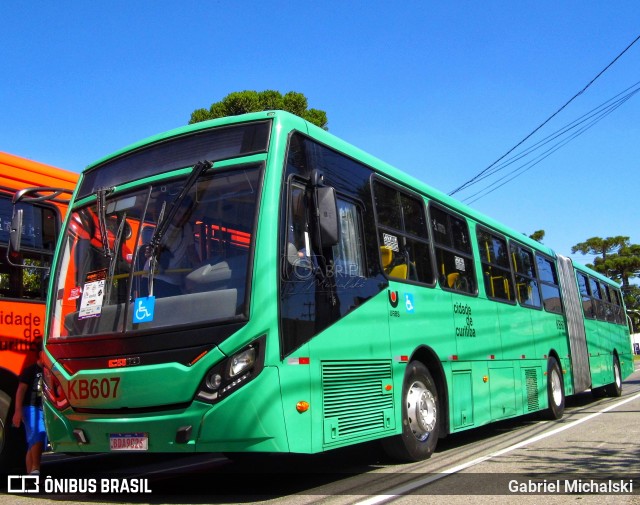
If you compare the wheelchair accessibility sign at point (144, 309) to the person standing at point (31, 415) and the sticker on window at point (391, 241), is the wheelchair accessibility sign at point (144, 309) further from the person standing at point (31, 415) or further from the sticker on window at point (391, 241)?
the sticker on window at point (391, 241)

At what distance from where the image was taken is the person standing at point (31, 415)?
6469 millimetres

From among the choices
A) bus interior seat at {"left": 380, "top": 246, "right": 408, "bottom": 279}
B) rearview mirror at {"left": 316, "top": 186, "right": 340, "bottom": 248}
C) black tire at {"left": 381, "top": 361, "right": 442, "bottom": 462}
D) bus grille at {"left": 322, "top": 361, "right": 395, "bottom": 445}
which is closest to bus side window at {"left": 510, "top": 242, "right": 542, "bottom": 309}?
black tire at {"left": 381, "top": 361, "right": 442, "bottom": 462}

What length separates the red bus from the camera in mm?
6480

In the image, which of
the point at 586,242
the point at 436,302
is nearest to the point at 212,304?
the point at 436,302

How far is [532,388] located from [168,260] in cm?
765

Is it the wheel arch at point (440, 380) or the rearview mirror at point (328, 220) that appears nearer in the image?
the rearview mirror at point (328, 220)

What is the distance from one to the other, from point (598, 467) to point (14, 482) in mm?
5648

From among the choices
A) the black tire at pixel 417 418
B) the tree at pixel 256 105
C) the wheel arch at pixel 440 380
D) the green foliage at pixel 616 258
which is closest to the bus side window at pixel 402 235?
the wheel arch at pixel 440 380

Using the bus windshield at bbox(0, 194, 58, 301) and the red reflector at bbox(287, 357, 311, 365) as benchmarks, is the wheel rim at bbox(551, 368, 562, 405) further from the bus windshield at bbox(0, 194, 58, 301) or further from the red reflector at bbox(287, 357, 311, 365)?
the bus windshield at bbox(0, 194, 58, 301)

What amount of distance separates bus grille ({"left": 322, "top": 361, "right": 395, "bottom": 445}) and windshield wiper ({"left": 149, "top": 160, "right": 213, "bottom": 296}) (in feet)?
5.45

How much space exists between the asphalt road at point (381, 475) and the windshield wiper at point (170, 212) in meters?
2.04

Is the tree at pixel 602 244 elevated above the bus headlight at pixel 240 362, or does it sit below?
above

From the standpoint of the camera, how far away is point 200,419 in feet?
16.3

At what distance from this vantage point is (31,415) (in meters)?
6.57
